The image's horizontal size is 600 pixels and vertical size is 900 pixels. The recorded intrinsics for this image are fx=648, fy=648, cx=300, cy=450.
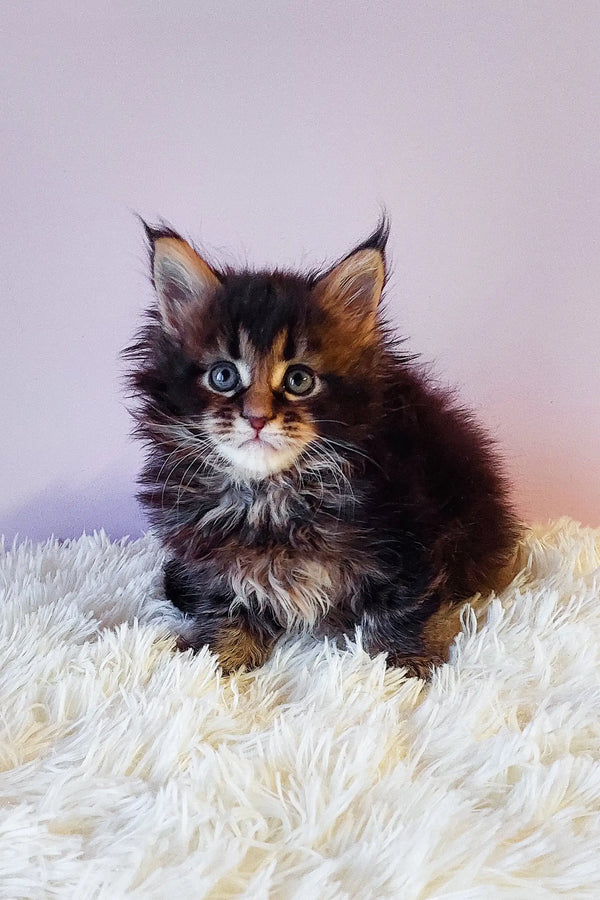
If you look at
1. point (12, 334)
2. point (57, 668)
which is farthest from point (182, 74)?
point (57, 668)

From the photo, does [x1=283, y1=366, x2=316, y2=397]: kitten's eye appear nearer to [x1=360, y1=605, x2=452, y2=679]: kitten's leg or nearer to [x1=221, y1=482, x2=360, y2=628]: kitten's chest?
[x1=221, y1=482, x2=360, y2=628]: kitten's chest

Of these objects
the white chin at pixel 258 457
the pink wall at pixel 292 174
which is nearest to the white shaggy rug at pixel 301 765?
the white chin at pixel 258 457

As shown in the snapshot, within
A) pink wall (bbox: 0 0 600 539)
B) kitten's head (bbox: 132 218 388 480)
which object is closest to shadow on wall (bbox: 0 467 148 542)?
pink wall (bbox: 0 0 600 539)

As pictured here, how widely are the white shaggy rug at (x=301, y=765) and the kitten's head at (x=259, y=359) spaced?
292 millimetres

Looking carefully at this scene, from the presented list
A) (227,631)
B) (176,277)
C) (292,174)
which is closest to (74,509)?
(227,631)

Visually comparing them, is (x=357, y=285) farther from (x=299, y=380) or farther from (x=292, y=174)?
(x=292, y=174)

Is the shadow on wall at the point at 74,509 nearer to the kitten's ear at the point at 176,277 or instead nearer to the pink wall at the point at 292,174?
the pink wall at the point at 292,174

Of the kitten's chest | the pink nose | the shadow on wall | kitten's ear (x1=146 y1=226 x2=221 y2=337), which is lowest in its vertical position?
the shadow on wall

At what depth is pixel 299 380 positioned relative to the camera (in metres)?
0.83

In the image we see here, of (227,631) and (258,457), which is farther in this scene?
(227,631)

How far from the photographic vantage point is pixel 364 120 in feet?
4.20

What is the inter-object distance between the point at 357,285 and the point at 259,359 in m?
0.18

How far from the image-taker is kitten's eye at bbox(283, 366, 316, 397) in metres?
0.82

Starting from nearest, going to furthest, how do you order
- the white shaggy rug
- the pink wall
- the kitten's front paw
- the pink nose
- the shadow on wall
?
the white shaggy rug → the pink nose → the kitten's front paw → the pink wall → the shadow on wall
